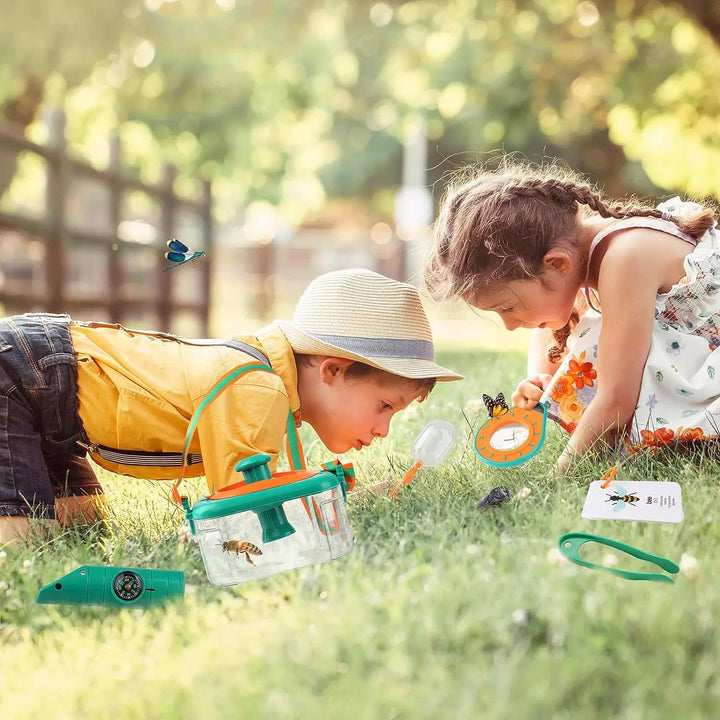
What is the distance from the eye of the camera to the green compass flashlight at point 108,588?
1876 millimetres

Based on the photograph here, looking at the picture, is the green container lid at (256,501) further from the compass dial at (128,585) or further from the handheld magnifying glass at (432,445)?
the handheld magnifying glass at (432,445)

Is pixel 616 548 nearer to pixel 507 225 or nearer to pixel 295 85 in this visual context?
pixel 507 225

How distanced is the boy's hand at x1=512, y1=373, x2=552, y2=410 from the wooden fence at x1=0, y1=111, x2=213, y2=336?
384cm

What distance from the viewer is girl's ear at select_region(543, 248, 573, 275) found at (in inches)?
108

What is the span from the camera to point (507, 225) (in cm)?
273

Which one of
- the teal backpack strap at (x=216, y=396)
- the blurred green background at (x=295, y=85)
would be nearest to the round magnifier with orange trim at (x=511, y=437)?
the teal backpack strap at (x=216, y=396)

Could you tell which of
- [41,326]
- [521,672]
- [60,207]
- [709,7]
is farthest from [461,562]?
[709,7]

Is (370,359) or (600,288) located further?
(600,288)

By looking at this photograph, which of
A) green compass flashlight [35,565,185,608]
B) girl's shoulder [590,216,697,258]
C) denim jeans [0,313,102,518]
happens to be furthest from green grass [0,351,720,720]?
girl's shoulder [590,216,697,258]

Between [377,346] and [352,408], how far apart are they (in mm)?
173

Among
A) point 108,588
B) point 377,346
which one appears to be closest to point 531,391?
point 377,346

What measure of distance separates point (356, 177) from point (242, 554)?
28.8 meters

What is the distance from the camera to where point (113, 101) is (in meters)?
15.2

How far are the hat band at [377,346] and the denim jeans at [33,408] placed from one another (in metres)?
0.66
